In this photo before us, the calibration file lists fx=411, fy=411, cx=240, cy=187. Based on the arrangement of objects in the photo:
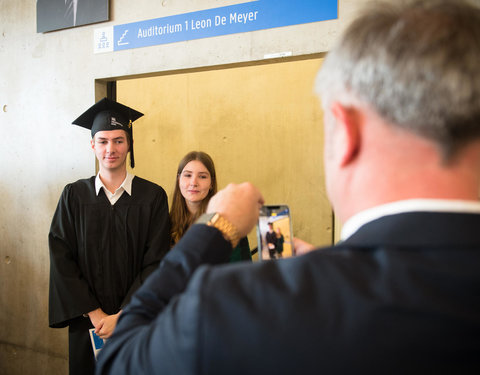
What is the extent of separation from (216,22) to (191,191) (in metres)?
1.17

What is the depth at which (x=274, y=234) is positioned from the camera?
3.74 ft

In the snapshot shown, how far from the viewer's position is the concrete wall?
3223mm

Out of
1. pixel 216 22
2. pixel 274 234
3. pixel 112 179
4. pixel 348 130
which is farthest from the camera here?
pixel 216 22

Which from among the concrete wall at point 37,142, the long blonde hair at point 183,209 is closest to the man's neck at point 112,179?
the long blonde hair at point 183,209

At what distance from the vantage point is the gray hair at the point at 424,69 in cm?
54

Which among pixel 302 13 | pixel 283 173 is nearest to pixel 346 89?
pixel 302 13

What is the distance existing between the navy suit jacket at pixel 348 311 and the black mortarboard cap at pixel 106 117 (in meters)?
2.37

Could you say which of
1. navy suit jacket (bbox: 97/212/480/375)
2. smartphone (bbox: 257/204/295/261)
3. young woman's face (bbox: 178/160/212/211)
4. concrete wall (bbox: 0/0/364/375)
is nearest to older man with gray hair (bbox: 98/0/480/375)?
navy suit jacket (bbox: 97/212/480/375)

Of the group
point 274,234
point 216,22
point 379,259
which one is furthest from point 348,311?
point 216,22

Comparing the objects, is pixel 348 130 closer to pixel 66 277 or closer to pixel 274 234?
pixel 274 234

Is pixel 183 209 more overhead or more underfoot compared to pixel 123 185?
more underfoot

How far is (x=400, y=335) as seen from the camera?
0.49 m

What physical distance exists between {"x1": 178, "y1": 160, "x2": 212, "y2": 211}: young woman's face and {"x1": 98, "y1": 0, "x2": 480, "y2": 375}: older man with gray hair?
2.21 metres

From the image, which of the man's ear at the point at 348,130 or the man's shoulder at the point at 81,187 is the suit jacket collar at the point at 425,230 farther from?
the man's shoulder at the point at 81,187
